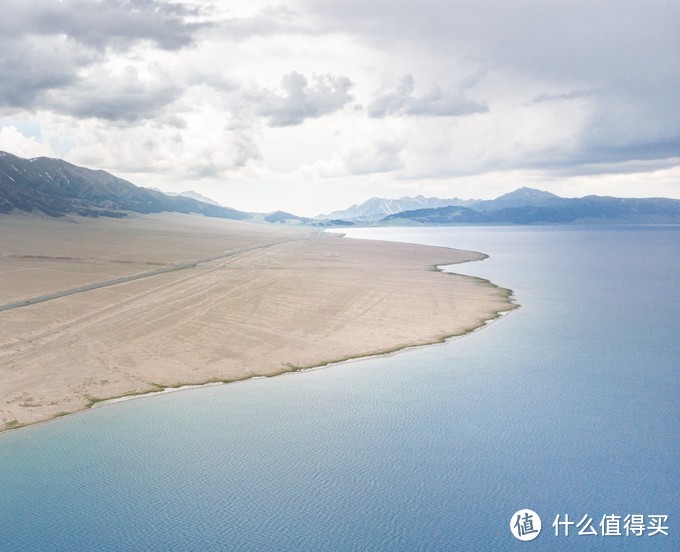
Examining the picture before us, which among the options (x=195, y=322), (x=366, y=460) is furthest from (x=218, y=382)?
(x=195, y=322)

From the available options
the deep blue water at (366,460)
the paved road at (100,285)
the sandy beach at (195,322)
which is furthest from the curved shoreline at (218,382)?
the paved road at (100,285)

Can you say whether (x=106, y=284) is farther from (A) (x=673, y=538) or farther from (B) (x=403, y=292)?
A: (A) (x=673, y=538)

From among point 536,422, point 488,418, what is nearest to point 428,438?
point 488,418

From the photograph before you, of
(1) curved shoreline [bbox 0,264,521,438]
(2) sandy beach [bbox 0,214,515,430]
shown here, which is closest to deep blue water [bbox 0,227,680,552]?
(1) curved shoreline [bbox 0,264,521,438]

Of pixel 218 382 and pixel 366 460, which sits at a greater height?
pixel 218 382

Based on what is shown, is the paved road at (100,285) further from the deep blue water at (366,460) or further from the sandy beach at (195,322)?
the deep blue water at (366,460)

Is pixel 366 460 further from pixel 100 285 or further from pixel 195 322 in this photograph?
pixel 100 285
